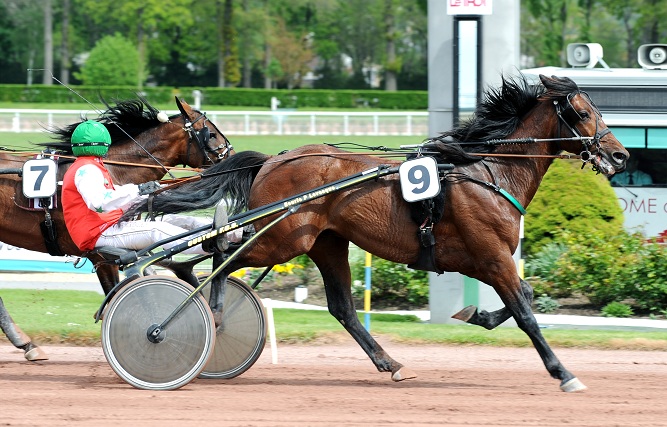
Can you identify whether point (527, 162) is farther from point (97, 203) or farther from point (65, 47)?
point (65, 47)

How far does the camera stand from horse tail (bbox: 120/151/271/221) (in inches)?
277

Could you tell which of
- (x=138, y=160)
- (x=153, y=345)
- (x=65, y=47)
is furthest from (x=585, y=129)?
(x=65, y=47)

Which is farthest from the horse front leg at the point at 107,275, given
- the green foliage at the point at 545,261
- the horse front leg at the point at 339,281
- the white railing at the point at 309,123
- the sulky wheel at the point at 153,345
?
the white railing at the point at 309,123

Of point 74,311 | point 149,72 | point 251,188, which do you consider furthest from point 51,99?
point 251,188

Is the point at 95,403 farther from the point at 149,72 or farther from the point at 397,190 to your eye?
the point at 149,72

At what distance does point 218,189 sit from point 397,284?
405 cm

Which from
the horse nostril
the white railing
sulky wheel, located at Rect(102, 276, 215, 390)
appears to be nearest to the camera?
sulky wheel, located at Rect(102, 276, 215, 390)

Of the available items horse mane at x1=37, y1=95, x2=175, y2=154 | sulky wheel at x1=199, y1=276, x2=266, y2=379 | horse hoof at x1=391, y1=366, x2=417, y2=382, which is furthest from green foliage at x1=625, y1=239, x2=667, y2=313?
horse mane at x1=37, y1=95, x2=175, y2=154

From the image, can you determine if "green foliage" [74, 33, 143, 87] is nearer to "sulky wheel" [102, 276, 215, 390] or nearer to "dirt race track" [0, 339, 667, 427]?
"dirt race track" [0, 339, 667, 427]

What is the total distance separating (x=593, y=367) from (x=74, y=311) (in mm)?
4787

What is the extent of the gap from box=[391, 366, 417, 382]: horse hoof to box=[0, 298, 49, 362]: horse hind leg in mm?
2606

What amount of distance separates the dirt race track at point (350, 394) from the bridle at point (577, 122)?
154cm

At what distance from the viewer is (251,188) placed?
6.99 metres

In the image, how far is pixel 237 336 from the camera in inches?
276
